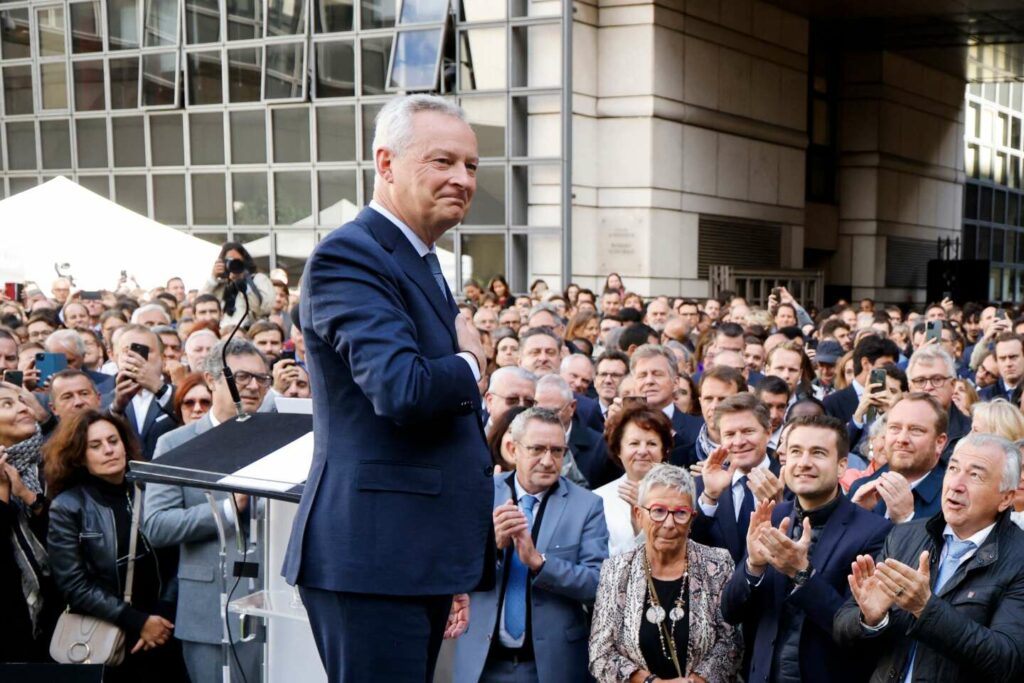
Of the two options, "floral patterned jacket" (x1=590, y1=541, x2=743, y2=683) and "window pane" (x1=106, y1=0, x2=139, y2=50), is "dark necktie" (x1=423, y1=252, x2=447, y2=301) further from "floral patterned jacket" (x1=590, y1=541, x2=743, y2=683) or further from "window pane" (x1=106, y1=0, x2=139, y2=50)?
"window pane" (x1=106, y1=0, x2=139, y2=50)

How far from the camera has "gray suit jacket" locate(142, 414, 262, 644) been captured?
5.13 m

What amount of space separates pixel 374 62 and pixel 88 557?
16.4 m

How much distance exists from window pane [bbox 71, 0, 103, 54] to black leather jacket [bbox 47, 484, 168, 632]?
774 inches

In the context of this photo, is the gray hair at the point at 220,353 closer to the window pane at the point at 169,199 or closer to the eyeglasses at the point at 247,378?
the eyeglasses at the point at 247,378

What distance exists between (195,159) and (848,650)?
2004cm

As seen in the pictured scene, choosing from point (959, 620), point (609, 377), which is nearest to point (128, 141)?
point (609, 377)

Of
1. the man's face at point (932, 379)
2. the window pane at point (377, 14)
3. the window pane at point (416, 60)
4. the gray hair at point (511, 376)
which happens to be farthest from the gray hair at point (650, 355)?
the window pane at point (377, 14)

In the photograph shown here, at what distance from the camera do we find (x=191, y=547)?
5.27 meters

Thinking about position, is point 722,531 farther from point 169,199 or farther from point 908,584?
point 169,199

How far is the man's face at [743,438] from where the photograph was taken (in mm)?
5418

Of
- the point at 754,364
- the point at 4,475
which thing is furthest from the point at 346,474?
the point at 754,364

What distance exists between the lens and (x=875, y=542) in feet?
14.4

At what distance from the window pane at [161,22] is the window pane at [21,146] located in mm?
3530

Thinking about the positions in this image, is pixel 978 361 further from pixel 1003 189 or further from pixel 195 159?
pixel 1003 189
